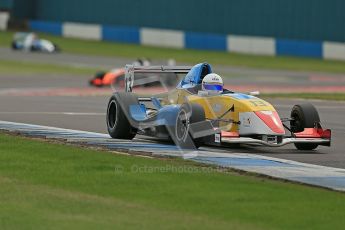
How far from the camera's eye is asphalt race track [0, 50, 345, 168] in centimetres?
1382

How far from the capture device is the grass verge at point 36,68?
132 feet

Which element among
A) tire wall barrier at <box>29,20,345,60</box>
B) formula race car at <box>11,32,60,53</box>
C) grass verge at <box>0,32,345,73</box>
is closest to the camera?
grass verge at <box>0,32,345,73</box>

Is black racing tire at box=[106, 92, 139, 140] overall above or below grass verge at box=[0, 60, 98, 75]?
below

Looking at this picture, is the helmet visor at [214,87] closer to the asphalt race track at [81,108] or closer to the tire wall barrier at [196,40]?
the asphalt race track at [81,108]

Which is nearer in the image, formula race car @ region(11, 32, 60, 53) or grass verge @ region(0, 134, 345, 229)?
grass verge @ region(0, 134, 345, 229)

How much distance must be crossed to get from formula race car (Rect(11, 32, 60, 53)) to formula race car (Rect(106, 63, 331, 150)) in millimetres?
34130

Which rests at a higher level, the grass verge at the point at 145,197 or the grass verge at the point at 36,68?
the grass verge at the point at 36,68

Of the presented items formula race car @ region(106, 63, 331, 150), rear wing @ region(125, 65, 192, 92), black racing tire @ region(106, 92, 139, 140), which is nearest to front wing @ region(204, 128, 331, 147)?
formula race car @ region(106, 63, 331, 150)

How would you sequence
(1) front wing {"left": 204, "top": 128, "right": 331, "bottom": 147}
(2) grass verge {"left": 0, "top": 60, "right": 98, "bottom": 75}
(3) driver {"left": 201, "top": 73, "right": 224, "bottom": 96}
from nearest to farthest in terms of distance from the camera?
(1) front wing {"left": 204, "top": 128, "right": 331, "bottom": 147}, (3) driver {"left": 201, "top": 73, "right": 224, "bottom": 96}, (2) grass verge {"left": 0, "top": 60, "right": 98, "bottom": 75}

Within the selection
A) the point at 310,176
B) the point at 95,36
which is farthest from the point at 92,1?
the point at 310,176

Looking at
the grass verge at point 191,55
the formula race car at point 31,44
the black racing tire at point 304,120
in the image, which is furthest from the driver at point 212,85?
the formula race car at point 31,44

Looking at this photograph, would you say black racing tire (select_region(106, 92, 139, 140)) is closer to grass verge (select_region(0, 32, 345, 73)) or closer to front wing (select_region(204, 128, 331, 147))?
front wing (select_region(204, 128, 331, 147))

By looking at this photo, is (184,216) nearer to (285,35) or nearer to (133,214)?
(133,214)

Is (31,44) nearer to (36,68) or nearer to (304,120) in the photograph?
(36,68)
